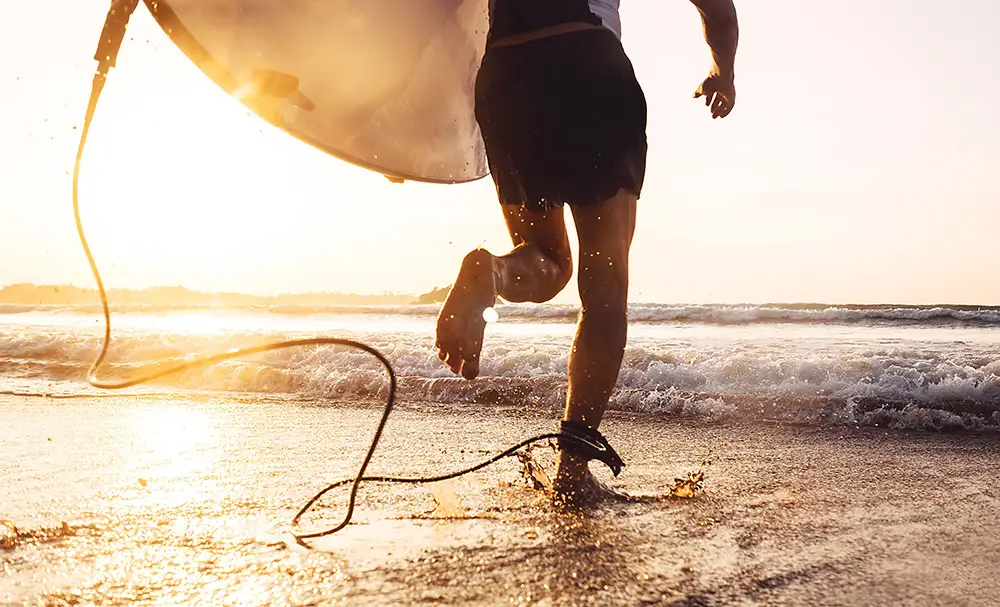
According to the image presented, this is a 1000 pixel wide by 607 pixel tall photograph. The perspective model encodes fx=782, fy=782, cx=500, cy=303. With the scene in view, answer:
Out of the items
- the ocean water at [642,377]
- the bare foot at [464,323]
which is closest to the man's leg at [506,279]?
the bare foot at [464,323]

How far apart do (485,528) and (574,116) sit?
871 millimetres

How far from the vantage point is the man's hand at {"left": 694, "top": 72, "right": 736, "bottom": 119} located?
80.3 inches

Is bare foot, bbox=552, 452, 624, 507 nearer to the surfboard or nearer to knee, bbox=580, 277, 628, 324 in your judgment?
knee, bbox=580, 277, 628, 324

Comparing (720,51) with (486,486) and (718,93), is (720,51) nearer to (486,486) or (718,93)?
(718,93)

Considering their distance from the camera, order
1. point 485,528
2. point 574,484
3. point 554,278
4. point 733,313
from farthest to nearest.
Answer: point 733,313 → point 554,278 → point 574,484 → point 485,528

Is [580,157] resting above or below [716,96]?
below

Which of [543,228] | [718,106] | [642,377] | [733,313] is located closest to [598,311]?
[543,228]

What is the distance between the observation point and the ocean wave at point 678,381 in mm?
3434

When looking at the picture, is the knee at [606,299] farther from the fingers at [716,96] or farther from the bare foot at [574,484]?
the fingers at [716,96]

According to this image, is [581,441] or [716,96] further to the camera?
[716,96]

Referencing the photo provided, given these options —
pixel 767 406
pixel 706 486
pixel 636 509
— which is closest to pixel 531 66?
pixel 636 509

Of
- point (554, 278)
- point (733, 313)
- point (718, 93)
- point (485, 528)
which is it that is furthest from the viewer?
point (733, 313)

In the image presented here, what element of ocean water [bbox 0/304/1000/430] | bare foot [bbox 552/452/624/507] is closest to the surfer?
bare foot [bbox 552/452/624/507]

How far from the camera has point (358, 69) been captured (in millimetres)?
2129
